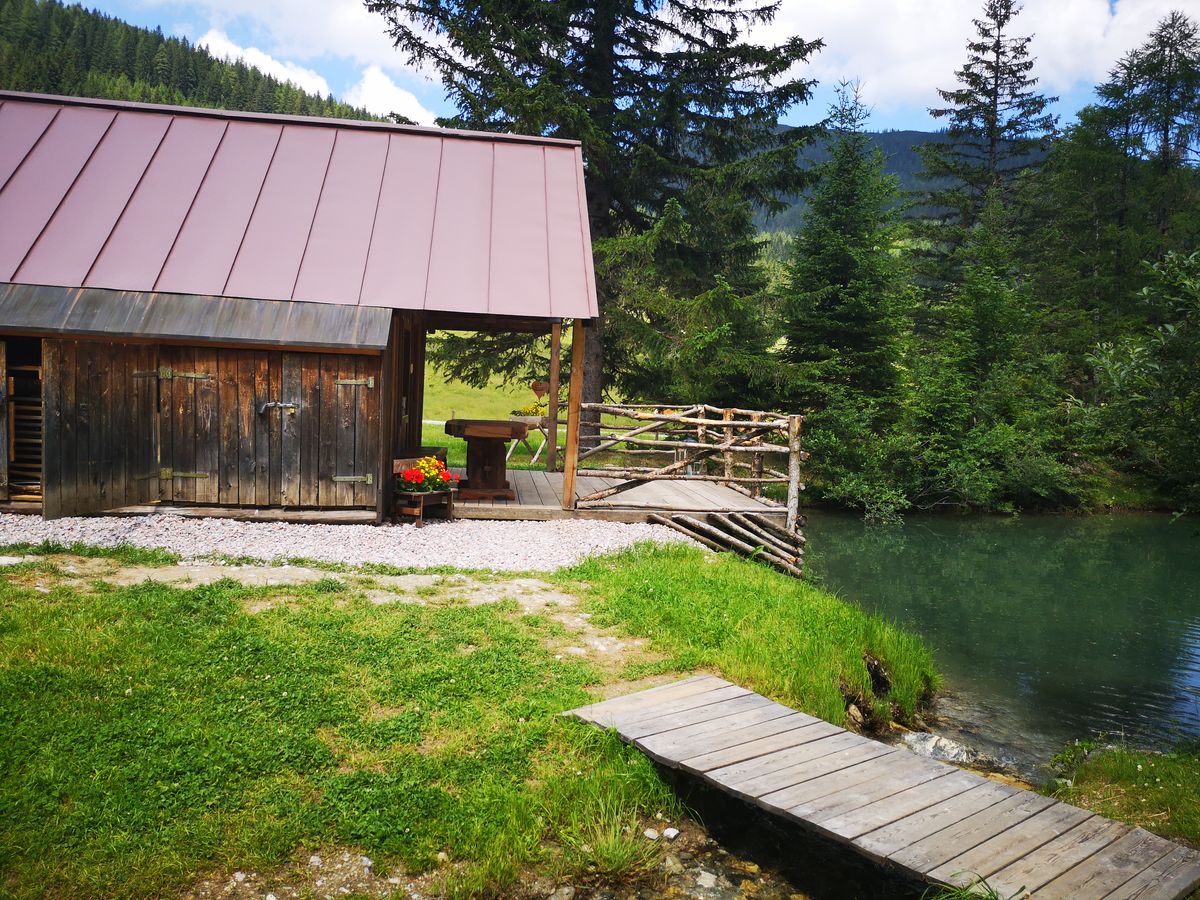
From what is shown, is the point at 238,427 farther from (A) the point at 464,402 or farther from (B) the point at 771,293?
(A) the point at 464,402

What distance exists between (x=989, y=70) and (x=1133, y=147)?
6666mm

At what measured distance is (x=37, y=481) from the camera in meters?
10.9

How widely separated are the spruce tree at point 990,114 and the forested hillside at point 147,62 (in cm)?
7610

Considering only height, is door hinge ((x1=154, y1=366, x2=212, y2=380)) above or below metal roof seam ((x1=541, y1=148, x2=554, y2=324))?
below

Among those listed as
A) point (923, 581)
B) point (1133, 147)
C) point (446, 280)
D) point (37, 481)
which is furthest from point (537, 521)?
point (1133, 147)

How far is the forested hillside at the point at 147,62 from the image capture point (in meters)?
93.6

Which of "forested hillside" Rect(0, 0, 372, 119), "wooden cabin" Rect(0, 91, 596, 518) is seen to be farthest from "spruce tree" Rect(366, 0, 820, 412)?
"forested hillside" Rect(0, 0, 372, 119)

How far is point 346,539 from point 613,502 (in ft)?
14.6

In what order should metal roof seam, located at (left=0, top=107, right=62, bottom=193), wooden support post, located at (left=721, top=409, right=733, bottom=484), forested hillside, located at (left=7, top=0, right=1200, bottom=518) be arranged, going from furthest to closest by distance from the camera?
forested hillside, located at (left=7, top=0, right=1200, bottom=518) → wooden support post, located at (left=721, top=409, right=733, bottom=484) → metal roof seam, located at (left=0, top=107, right=62, bottom=193)

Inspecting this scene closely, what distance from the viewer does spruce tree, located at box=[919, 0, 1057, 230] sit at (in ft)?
107

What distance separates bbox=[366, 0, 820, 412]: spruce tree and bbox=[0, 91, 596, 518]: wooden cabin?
26.4 ft

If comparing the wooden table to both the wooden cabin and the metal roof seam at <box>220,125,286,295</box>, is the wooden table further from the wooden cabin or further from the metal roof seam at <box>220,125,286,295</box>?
the metal roof seam at <box>220,125,286,295</box>

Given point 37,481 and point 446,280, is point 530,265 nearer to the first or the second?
point 446,280

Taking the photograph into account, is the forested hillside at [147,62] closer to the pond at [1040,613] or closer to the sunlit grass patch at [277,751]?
the pond at [1040,613]
